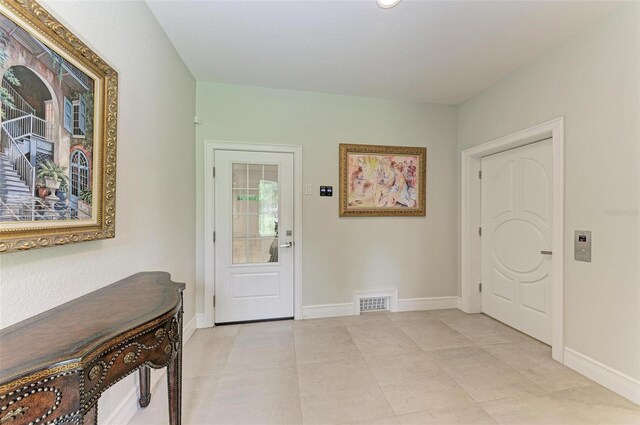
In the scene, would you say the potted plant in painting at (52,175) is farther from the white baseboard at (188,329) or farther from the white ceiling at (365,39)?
the white baseboard at (188,329)

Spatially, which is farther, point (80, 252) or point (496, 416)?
point (496, 416)

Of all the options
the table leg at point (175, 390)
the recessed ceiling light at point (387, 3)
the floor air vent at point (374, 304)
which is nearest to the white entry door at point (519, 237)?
the floor air vent at point (374, 304)

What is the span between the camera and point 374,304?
3092 millimetres

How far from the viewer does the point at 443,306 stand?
3.15 metres

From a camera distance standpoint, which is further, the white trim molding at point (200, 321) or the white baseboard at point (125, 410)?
the white trim molding at point (200, 321)

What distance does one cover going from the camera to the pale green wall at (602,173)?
1.63m

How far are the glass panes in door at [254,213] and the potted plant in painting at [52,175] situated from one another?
5.62 ft

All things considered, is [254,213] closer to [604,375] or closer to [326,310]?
[326,310]

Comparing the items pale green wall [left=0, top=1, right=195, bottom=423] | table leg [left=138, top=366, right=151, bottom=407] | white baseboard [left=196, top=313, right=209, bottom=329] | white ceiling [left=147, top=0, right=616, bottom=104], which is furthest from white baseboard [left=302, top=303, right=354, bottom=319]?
white ceiling [left=147, top=0, right=616, bottom=104]

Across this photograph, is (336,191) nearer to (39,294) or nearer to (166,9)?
(166,9)

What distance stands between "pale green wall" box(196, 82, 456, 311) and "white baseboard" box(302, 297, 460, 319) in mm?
66

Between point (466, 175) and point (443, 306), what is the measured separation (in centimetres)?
163

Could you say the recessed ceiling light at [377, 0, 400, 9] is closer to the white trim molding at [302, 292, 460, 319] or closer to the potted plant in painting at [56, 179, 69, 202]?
the potted plant in painting at [56, 179, 69, 202]

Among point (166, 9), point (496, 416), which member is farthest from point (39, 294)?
point (496, 416)
